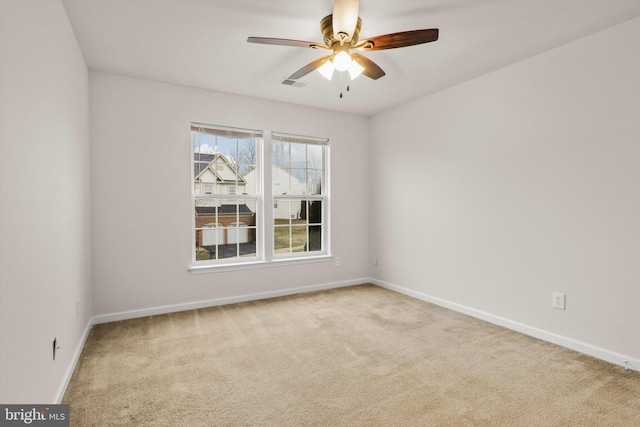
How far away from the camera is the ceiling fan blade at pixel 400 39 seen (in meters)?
2.02

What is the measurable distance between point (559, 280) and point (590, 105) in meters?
1.45

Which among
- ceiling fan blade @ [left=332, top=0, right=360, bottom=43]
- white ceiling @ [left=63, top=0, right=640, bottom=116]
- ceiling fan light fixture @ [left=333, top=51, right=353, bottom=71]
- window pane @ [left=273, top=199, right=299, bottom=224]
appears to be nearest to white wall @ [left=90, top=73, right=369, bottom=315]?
white ceiling @ [left=63, top=0, right=640, bottom=116]

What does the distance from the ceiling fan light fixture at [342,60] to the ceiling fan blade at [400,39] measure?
0.31 feet

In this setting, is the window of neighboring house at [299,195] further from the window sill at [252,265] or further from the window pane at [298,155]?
the window sill at [252,265]

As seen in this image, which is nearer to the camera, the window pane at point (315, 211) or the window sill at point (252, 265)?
the window sill at point (252, 265)

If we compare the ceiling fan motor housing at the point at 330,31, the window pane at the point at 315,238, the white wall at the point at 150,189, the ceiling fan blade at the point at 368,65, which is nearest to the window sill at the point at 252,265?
the white wall at the point at 150,189

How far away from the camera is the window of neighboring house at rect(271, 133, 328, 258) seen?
14.6 feet

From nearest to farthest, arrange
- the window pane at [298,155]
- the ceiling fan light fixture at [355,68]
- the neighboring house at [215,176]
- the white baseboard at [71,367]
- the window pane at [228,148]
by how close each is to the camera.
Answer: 1. the white baseboard at [71,367]
2. the ceiling fan light fixture at [355,68]
3. the neighboring house at [215,176]
4. the window pane at [228,148]
5. the window pane at [298,155]

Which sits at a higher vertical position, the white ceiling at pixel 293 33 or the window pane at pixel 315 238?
the white ceiling at pixel 293 33

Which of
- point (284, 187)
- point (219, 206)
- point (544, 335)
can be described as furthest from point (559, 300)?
point (219, 206)

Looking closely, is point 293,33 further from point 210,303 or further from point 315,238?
point 210,303

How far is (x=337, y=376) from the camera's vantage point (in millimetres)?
2322

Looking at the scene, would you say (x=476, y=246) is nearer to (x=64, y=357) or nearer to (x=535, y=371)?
(x=535, y=371)

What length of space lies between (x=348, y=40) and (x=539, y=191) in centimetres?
217
